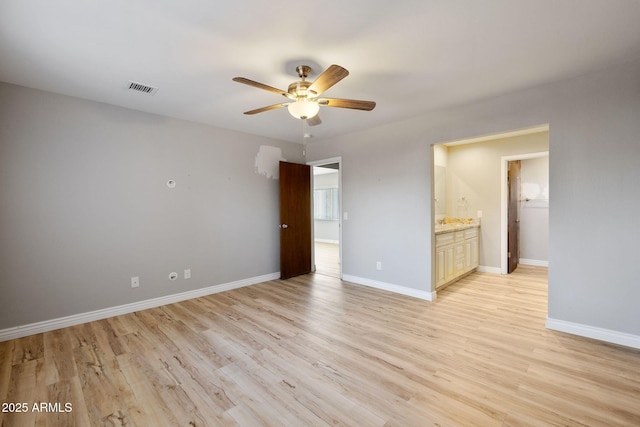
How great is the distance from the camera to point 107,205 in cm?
317

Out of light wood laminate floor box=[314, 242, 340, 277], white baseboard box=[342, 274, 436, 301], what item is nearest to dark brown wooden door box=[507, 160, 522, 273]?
white baseboard box=[342, 274, 436, 301]

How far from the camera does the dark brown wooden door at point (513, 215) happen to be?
16.3ft

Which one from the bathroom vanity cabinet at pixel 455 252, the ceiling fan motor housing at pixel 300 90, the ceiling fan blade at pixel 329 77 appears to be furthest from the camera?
the bathroom vanity cabinet at pixel 455 252

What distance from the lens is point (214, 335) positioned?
8.86 ft

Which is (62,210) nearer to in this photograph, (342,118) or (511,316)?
(342,118)

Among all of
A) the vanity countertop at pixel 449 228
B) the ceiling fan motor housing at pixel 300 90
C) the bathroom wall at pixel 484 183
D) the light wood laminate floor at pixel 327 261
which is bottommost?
the light wood laminate floor at pixel 327 261

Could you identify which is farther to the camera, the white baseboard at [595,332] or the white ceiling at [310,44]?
the white baseboard at [595,332]

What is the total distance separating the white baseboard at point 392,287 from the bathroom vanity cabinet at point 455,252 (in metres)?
0.33

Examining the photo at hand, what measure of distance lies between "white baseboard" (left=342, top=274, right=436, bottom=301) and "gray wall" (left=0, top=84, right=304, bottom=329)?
5.71 feet

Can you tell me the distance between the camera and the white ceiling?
1.67 m

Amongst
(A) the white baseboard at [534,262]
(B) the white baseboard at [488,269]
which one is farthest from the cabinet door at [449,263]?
(A) the white baseboard at [534,262]

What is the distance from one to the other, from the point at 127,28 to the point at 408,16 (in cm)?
187

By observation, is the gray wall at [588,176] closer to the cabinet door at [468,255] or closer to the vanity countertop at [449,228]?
the vanity countertop at [449,228]

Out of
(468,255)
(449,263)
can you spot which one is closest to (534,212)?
(468,255)
